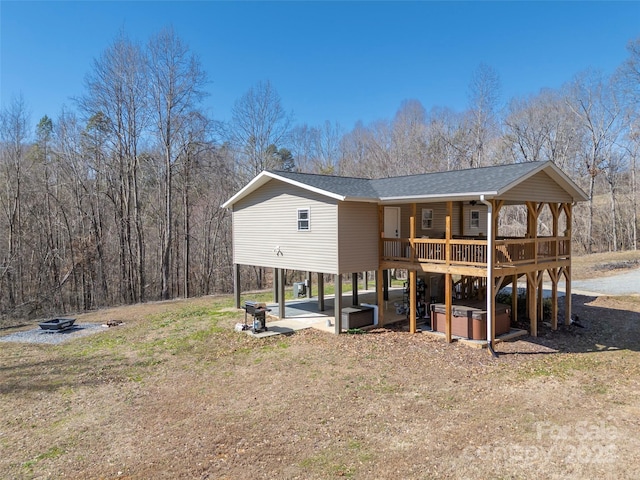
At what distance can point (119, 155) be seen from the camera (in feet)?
77.7

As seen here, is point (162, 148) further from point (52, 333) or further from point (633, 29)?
point (633, 29)

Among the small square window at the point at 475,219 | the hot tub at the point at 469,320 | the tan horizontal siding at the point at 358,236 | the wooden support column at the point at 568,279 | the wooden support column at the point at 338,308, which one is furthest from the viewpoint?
the small square window at the point at 475,219

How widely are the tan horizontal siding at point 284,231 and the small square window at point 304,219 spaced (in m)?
0.14

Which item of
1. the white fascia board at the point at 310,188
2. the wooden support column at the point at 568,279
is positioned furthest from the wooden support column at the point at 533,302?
the white fascia board at the point at 310,188

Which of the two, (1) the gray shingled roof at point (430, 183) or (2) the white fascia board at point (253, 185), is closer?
(1) the gray shingled roof at point (430, 183)

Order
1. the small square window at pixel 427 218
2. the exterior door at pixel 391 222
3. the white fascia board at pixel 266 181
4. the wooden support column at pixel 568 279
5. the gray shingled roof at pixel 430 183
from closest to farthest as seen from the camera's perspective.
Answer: the gray shingled roof at pixel 430 183 < the white fascia board at pixel 266 181 < the wooden support column at pixel 568 279 < the exterior door at pixel 391 222 < the small square window at pixel 427 218

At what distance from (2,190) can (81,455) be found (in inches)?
914

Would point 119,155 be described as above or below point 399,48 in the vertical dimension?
below

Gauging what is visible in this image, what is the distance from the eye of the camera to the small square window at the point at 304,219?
1340 cm

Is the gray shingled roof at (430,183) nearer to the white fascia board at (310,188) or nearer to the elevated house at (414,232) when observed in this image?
the elevated house at (414,232)

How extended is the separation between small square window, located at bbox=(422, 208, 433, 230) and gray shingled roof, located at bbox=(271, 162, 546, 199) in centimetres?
173

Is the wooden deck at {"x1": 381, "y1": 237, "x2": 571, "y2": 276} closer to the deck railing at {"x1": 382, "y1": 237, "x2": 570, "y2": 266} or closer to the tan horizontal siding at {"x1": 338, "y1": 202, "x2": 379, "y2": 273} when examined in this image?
the deck railing at {"x1": 382, "y1": 237, "x2": 570, "y2": 266}

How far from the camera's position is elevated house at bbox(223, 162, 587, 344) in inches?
450

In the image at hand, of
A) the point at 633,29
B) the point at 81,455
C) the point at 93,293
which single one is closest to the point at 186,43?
the point at 93,293
